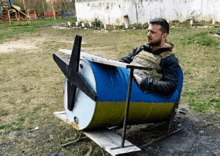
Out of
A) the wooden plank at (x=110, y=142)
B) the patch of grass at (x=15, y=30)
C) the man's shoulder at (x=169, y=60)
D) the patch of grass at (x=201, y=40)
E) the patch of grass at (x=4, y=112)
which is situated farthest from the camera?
the patch of grass at (x=15, y=30)

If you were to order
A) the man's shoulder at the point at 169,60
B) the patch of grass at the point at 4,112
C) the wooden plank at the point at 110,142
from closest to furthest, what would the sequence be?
1. the wooden plank at the point at 110,142
2. the man's shoulder at the point at 169,60
3. the patch of grass at the point at 4,112

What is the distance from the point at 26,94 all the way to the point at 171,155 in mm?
3113

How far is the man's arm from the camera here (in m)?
3.11

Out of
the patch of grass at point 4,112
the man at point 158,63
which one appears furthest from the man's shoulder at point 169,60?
the patch of grass at point 4,112

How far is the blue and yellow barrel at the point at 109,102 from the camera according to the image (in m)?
2.82

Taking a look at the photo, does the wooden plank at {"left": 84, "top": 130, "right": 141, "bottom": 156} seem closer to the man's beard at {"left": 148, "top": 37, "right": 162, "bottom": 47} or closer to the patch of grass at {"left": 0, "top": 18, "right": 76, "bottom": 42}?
the man's beard at {"left": 148, "top": 37, "right": 162, "bottom": 47}

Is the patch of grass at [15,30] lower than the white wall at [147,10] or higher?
lower

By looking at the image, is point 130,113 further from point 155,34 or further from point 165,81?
point 155,34

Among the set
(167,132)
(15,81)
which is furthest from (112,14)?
(167,132)

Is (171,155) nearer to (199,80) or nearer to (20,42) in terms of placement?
(199,80)

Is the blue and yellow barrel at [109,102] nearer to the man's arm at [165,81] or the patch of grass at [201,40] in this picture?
the man's arm at [165,81]

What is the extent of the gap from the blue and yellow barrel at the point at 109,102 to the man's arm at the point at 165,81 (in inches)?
2.9

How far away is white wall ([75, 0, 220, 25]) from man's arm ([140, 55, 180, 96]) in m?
9.23

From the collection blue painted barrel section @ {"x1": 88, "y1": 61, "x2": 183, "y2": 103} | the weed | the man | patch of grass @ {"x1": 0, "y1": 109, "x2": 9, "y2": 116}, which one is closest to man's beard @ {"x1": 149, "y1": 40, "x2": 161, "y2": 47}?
the man
